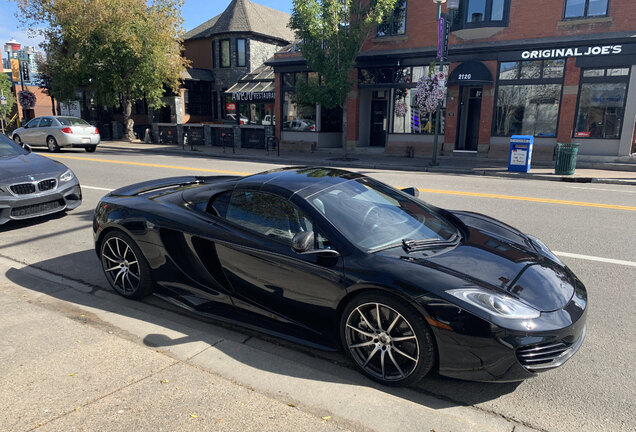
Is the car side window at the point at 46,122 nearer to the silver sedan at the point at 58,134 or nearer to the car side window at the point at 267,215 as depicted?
the silver sedan at the point at 58,134

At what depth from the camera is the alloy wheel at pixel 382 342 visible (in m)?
3.12

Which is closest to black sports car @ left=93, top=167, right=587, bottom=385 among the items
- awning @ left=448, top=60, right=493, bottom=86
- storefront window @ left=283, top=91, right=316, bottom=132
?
awning @ left=448, top=60, right=493, bottom=86

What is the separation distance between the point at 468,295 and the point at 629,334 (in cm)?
202

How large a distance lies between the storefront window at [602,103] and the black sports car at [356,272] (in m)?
16.5

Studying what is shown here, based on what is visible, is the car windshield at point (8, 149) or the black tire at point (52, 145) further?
the black tire at point (52, 145)

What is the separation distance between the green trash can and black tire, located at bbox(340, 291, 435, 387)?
46.5ft

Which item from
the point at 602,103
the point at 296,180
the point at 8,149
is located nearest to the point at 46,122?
the point at 8,149

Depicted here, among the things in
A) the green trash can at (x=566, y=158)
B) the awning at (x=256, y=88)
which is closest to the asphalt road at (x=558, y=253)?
the green trash can at (x=566, y=158)

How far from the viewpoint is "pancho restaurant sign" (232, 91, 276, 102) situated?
28.0 m

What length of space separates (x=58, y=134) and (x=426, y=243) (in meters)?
22.0

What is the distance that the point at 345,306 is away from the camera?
3373 millimetres

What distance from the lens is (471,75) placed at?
19281 mm

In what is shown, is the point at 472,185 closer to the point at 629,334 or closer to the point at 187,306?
the point at 629,334

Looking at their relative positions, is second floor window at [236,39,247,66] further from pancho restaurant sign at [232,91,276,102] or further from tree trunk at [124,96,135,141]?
tree trunk at [124,96,135,141]
